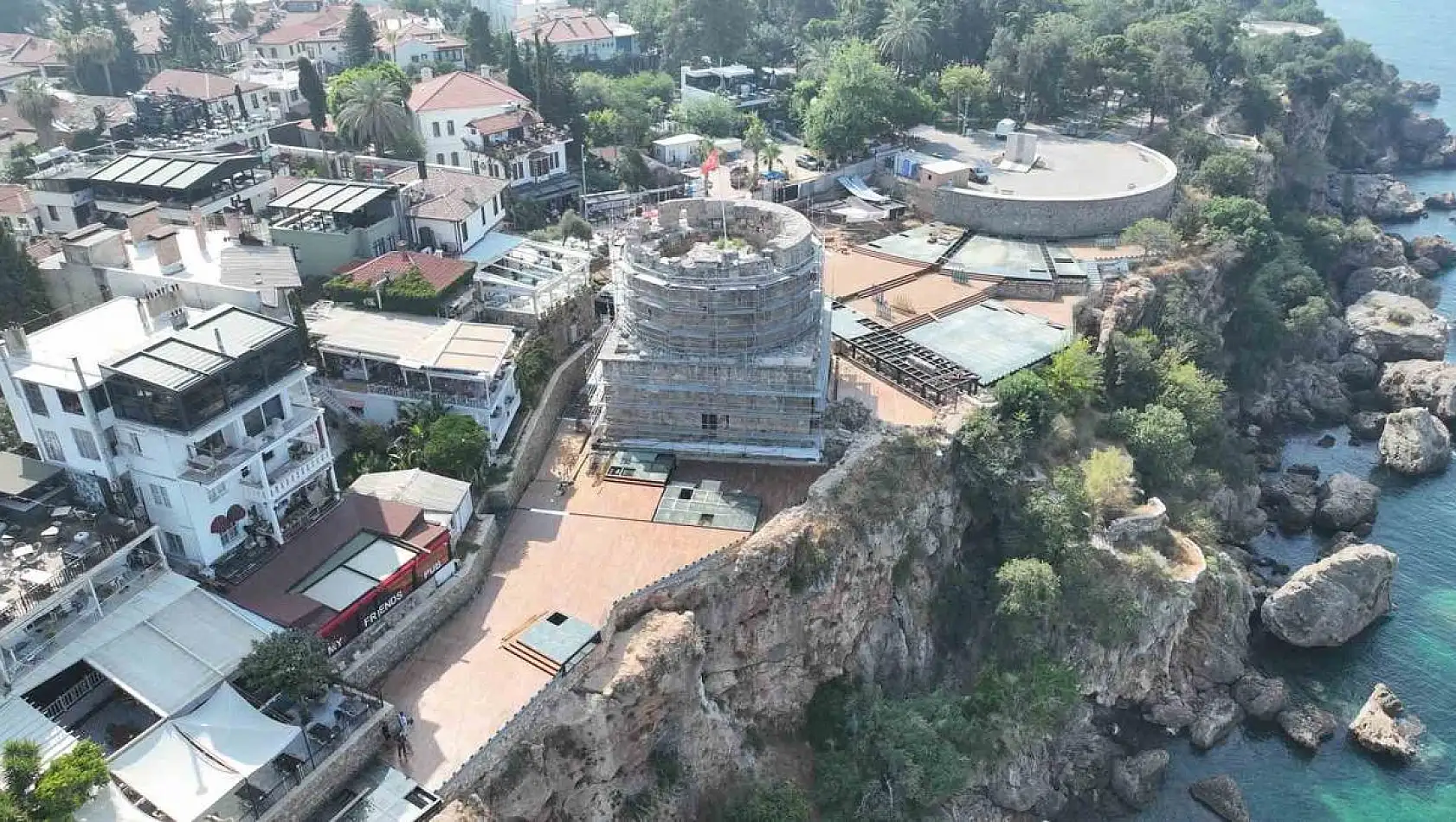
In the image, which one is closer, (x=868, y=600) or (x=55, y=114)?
(x=868, y=600)

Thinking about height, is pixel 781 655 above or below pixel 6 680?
below

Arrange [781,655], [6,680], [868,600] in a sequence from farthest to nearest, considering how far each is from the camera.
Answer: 1. [868,600]
2. [781,655]
3. [6,680]

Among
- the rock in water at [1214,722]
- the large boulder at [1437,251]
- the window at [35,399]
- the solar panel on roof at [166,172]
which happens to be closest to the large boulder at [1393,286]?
the large boulder at [1437,251]

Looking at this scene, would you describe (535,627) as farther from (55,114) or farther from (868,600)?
(55,114)

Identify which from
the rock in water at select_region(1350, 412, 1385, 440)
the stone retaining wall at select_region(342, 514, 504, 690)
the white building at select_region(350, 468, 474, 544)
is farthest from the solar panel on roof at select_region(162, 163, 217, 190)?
the rock in water at select_region(1350, 412, 1385, 440)

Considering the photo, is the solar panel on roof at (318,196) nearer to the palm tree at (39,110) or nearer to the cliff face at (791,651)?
the cliff face at (791,651)

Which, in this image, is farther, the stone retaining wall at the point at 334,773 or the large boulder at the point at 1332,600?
the large boulder at the point at 1332,600

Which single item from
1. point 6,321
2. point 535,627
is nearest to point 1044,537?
point 535,627
